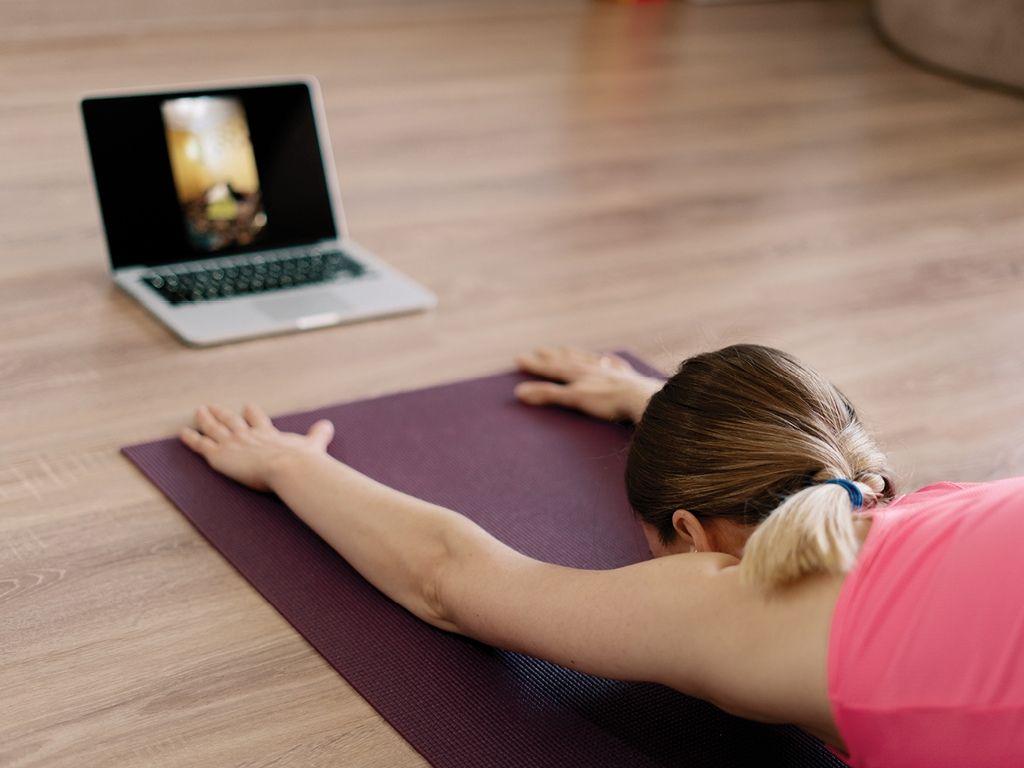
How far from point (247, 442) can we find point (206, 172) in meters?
0.66

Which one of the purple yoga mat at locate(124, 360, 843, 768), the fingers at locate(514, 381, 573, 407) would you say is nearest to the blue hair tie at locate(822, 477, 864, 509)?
the purple yoga mat at locate(124, 360, 843, 768)

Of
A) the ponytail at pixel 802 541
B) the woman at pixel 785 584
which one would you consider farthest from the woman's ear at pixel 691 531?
the ponytail at pixel 802 541

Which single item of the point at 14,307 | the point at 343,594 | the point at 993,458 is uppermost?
the point at 14,307

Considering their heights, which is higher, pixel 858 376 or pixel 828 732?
pixel 828 732

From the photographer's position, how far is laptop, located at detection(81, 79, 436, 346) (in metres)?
2.12

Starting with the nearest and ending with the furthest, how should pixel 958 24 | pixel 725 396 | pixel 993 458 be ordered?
1. pixel 725 396
2. pixel 993 458
3. pixel 958 24

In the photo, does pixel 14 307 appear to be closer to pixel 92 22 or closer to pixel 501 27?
pixel 92 22

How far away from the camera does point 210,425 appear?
Result: 5.80ft

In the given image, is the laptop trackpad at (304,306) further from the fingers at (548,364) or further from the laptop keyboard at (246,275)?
the fingers at (548,364)

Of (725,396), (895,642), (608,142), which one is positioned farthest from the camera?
(608,142)

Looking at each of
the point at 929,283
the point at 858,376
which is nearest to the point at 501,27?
the point at 929,283

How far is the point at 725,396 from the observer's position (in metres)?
1.20

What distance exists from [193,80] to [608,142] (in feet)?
3.56

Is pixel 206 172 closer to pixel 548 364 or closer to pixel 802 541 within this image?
pixel 548 364
